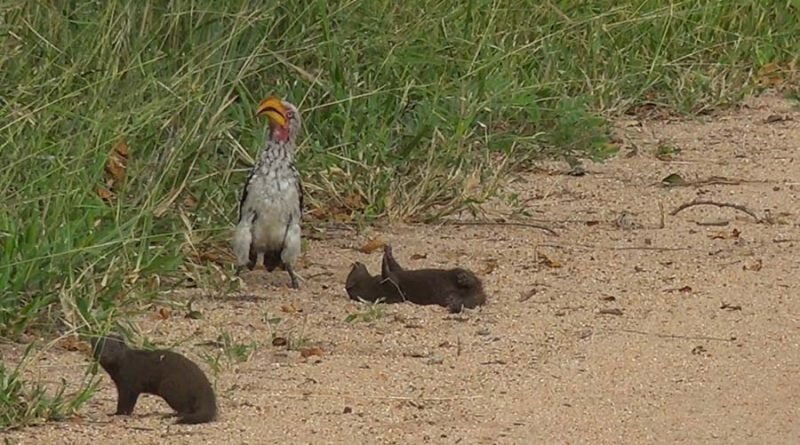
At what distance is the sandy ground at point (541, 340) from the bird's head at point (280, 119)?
0.51 m

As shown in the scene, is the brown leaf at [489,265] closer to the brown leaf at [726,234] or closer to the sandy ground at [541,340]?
the sandy ground at [541,340]

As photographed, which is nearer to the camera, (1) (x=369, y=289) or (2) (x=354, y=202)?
(1) (x=369, y=289)

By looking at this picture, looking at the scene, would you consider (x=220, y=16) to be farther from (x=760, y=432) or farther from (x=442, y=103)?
(x=760, y=432)

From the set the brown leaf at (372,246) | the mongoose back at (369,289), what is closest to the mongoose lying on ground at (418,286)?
the mongoose back at (369,289)

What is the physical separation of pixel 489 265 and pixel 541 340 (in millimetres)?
1122

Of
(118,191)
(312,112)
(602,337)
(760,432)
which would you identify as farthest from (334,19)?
(760,432)

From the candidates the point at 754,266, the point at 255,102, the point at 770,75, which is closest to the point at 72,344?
the point at 255,102

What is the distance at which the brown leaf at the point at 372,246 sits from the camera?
778 centimetres

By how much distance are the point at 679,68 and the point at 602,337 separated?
4.41 m

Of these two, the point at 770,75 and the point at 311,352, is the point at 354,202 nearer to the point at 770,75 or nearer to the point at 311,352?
the point at 311,352

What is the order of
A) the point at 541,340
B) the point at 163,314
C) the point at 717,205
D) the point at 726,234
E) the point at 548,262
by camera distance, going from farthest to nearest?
1. the point at 717,205
2. the point at 726,234
3. the point at 548,262
4. the point at 163,314
5. the point at 541,340

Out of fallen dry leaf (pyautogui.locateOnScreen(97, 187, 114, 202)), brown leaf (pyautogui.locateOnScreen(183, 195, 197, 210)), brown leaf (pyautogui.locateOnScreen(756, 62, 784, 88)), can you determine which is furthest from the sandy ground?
brown leaf (pyautogui.locateOnScreen(756, 62, 784, 88))

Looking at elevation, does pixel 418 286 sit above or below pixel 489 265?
above

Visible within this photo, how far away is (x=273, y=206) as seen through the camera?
7191mm
